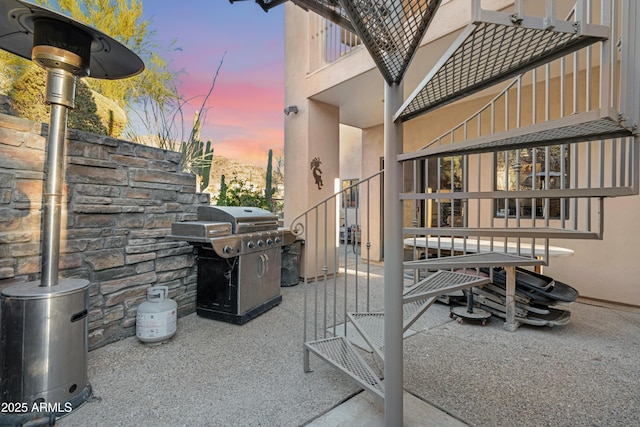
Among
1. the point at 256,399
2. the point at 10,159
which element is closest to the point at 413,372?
the point at 256,399

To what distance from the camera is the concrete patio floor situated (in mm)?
1751

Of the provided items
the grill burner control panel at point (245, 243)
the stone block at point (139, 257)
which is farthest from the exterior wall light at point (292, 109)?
the stone block at point (139, 257)

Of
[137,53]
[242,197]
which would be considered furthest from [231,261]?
[137,53]

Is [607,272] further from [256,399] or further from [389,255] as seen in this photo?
[256,399]

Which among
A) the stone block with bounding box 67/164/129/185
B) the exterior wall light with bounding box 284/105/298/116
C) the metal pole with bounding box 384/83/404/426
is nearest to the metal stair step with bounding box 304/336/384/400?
the metal pole with bounding box 384/83/404/426

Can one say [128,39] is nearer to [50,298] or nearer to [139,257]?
[139,257]

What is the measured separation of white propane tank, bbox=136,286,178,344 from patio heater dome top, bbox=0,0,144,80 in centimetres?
183

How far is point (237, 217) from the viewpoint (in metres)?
3.20

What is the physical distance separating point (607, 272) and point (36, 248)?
230 inches

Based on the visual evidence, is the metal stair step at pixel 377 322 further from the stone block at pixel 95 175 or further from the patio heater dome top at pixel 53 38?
the patio heater dome top at pixel 53 38

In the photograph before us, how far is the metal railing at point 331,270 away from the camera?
2645 mm

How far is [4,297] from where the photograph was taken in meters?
1.71

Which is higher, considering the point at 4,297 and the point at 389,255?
the point at 389,255

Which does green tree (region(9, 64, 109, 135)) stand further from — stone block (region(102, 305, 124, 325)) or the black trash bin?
the black trash bin
